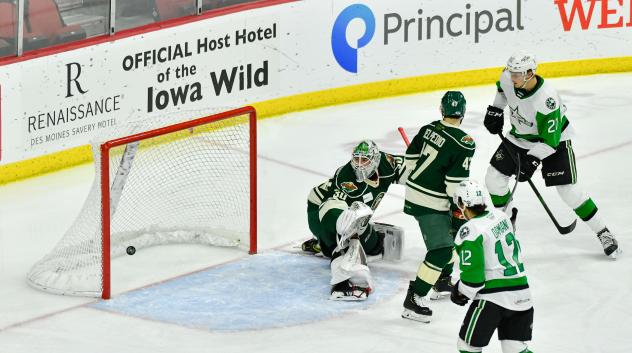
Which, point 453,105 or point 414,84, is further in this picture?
point 414,84

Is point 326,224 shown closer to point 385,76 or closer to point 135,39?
point 135,39

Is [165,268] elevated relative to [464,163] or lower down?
lower down

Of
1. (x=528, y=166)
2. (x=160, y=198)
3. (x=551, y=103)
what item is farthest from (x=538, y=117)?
(x=160, y=198)

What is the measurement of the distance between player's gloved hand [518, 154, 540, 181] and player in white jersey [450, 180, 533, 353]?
198 centimetres

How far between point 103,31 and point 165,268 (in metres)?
2.41

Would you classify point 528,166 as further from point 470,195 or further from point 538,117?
point 470,195

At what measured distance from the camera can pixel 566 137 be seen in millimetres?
7867

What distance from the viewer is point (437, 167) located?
713 centimetres

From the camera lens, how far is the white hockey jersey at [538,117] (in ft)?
25.1

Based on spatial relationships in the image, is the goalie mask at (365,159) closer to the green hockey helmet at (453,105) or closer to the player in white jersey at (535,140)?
the green hockey helmet at (453,105)

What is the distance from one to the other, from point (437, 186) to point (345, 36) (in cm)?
426

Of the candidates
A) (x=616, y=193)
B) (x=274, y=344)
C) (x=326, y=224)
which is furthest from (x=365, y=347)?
(x=616, y=193)

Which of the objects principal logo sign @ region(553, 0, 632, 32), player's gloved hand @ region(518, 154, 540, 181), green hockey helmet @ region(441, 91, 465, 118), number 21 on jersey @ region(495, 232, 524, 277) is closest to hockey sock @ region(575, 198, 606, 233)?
player's gloved hand @ region(518, 154, 540, 181)

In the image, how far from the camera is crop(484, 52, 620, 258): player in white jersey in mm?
7656
